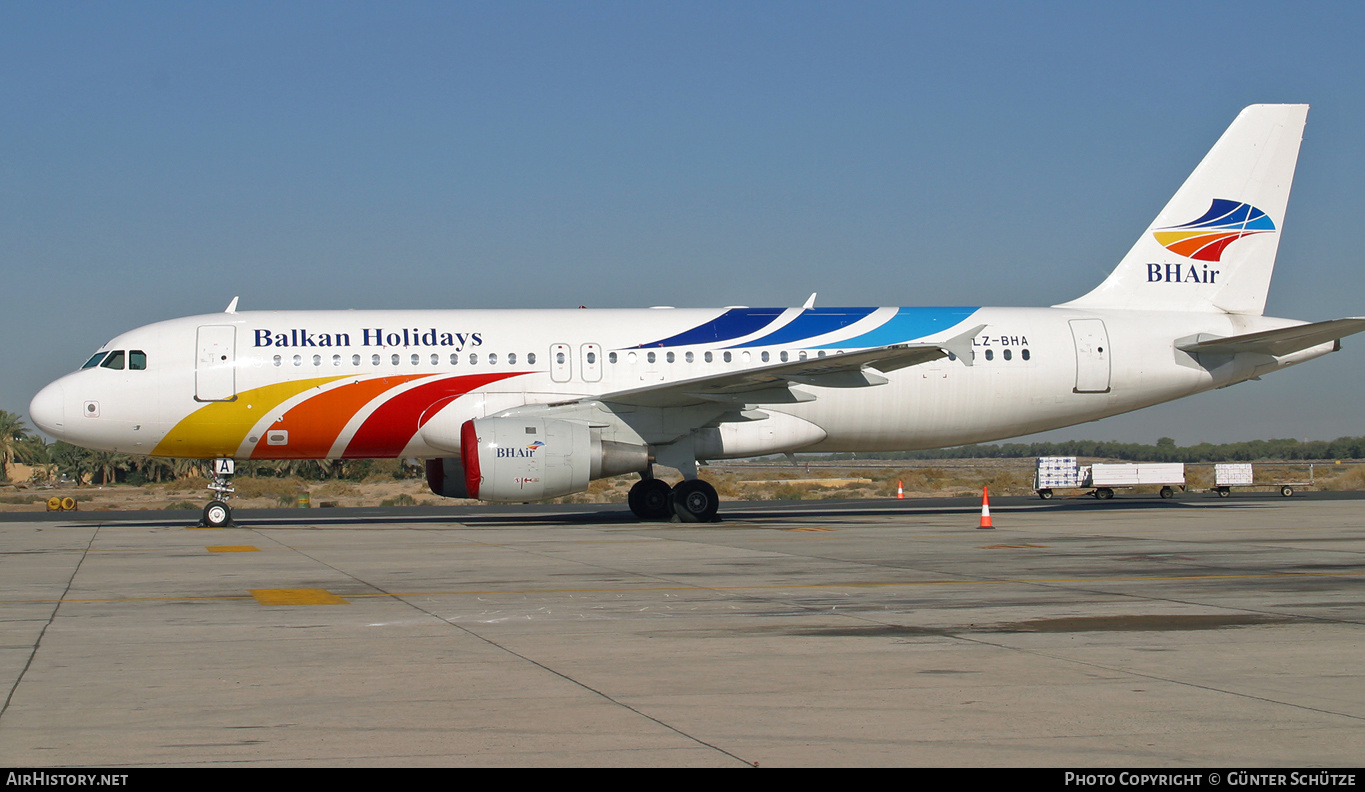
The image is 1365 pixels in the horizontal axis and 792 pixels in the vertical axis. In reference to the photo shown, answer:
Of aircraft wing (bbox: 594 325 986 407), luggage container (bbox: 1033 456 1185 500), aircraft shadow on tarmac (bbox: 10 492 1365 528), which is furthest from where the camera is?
luggage container (bbox: 1033 456 1185 500)

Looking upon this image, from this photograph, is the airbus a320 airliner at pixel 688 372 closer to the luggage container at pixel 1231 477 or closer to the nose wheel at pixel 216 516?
the nose wheel at pixel 216 516

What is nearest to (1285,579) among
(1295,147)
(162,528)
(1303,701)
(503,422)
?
(1303,701)

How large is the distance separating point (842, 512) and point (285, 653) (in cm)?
1825

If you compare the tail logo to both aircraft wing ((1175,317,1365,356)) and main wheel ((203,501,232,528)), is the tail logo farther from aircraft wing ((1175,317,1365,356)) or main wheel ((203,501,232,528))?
main wheel ((203,501,232,528))

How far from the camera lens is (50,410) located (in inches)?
795

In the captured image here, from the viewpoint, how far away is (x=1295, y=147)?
24.0m

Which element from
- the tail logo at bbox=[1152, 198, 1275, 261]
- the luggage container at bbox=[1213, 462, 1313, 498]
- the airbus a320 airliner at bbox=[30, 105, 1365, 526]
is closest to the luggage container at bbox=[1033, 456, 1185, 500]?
the luggage container at bbox=[1213, 462, 1313, 498]

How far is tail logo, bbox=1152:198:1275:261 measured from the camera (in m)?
23.8

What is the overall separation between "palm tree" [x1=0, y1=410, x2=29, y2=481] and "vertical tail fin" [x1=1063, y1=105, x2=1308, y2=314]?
59.0 meters

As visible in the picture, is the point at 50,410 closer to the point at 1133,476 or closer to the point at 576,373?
the point at 576,373

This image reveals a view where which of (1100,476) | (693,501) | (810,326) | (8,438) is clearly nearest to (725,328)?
(810,326)

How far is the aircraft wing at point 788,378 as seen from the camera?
18.7m

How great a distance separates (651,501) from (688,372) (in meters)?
2.47
